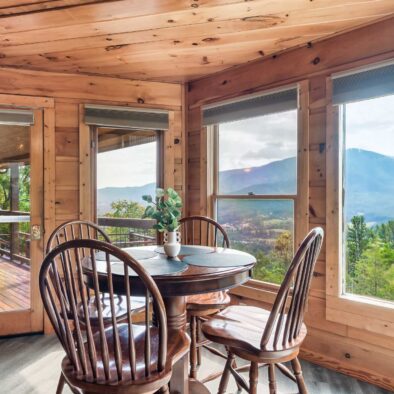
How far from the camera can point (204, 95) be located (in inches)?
140

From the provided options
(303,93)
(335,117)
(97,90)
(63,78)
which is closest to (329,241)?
(335,117)

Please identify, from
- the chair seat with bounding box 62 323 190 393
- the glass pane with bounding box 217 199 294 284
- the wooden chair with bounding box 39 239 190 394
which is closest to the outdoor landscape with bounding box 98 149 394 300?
the glass pane with bounding box 217 199 294 284

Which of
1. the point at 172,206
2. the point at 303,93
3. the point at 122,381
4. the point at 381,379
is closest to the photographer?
the point at 122,381

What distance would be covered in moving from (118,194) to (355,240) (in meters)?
2.15

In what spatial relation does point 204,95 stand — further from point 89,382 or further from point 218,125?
point 89,382

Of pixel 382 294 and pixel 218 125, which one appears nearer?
pixel 382 294

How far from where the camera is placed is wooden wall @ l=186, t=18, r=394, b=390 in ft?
7.95

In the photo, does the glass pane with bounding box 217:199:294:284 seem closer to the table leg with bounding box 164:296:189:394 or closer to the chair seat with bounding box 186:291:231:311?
the chair seat with bounding box 186:291:231:311

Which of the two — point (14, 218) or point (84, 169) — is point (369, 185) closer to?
point (84, 169)

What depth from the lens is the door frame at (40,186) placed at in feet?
10.6

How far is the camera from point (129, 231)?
140 inches

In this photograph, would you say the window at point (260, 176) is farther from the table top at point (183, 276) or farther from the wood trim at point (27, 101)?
the wood trim at point (27, 101)

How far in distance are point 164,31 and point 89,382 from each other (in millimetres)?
2215

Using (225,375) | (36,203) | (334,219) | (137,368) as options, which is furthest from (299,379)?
(36,203)
